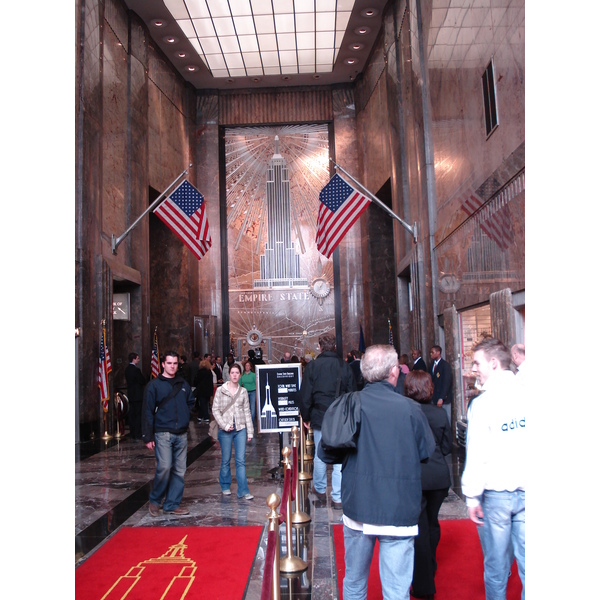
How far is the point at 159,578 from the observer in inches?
189

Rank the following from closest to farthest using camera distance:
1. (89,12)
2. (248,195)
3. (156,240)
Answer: (89,12) → (156,240) → (248,195)

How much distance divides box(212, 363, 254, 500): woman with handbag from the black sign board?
1.09 meters

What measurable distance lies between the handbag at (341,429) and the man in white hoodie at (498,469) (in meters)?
0.68

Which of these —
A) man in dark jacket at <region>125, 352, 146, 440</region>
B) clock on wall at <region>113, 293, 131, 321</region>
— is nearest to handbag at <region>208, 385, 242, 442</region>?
man in dark jacket at <region>125, 352, 146, 440</region>

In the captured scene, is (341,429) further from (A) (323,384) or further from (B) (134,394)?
(B) (134,394)

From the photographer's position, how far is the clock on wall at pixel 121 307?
1579 cm

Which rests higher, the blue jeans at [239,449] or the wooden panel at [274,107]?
the wooden panel at [274,107]

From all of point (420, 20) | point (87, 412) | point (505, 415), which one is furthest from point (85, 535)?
point (420, 20)

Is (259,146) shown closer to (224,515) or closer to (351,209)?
(351,209)

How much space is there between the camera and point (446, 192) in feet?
37.9

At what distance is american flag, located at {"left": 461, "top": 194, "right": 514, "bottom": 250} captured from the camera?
7949 millimetres

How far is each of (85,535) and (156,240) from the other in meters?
14.4

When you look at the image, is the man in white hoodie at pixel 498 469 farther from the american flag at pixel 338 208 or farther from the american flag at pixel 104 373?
the american flag at pixel 338 208

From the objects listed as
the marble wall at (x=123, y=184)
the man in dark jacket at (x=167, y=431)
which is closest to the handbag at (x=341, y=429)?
the man in dark jacket at (x=167, y=431)
